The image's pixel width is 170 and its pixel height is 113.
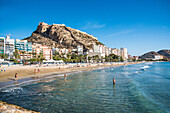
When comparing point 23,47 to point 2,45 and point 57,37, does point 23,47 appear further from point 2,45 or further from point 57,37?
point 57,37

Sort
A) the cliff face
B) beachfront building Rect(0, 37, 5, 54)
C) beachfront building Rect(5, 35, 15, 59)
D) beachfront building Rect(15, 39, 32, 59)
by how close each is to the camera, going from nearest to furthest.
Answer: beachfront building Rect(0, 37, 5, 54) → beachfront building Rect(5, 35, 15, 59) → beachfront building Rect(15, 39, 32, 59) → the cliff face

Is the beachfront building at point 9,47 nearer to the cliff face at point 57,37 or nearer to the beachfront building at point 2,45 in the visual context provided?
the beachfront building at point 2,45

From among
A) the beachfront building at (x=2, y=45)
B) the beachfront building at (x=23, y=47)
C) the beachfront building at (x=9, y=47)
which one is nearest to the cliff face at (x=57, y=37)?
the beachfront building at (x=23, y=47)

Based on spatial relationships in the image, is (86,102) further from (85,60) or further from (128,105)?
(85,60)

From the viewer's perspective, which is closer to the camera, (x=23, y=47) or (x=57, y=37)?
(x=23, y=47)

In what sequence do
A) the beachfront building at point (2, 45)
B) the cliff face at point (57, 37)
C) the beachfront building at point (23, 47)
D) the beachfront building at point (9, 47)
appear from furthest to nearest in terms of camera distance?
the cliff face at point (57, 37) < the beachfront building at point (23, 47) < the beachfront building at point (9, 47) < the beachfront building at point (2, 45)

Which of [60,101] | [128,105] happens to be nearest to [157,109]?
[128,105]

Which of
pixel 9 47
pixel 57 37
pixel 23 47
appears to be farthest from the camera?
pixel 57 37

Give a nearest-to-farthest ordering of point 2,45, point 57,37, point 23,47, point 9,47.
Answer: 1. point 2,45
2. point 9,47
3. point 23,47
4. point 57,37

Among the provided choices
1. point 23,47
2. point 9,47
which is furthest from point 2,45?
point 23,47

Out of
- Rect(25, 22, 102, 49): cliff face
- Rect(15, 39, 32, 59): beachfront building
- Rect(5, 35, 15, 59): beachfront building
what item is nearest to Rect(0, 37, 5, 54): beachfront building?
Rect(5, 35, 15, 59): beachfront building

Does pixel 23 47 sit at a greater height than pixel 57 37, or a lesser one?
lesser

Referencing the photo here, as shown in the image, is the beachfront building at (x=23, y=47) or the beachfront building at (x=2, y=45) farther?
the beachfront building at (x=23, y=47)

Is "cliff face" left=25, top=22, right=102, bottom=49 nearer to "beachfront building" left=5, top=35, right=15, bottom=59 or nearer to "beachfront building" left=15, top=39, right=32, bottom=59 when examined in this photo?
"beachfront building" left=15, top=39, right=32, bottom=59
